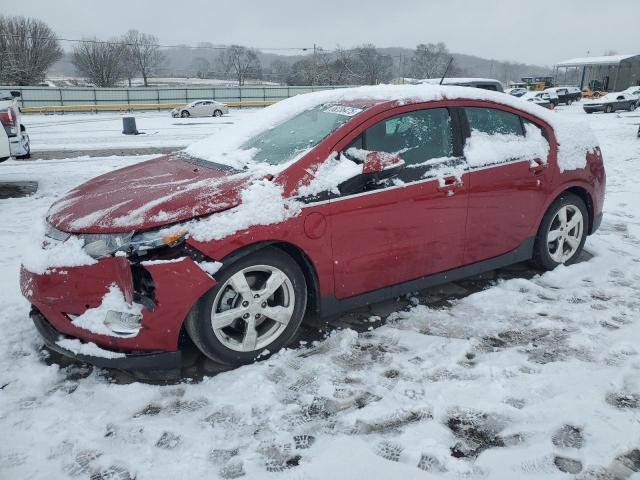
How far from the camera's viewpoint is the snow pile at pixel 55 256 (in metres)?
2.73

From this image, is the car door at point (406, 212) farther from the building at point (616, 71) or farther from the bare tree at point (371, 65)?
the bare tree at point (371, 65)

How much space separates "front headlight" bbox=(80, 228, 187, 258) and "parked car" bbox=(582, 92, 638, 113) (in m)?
32.2

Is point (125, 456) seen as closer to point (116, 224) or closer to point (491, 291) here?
point (116, 224)

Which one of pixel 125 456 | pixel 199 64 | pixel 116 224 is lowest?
pixel 125 456

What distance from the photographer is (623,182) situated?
860 centimetres

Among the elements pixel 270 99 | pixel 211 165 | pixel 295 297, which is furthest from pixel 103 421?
pixel 270 99

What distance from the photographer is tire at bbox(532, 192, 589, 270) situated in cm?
436

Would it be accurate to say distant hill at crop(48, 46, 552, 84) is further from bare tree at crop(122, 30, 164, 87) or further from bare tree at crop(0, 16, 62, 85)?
bare tree at crop(0, 16, 62, 85)

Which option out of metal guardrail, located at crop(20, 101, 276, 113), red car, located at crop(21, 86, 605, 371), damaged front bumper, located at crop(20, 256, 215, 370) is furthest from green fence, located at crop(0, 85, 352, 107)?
damaged front bumper, located at crop(20, 256, 215, 370)

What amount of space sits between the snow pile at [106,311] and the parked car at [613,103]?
3243 cm

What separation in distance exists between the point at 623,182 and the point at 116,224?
8.67 meters

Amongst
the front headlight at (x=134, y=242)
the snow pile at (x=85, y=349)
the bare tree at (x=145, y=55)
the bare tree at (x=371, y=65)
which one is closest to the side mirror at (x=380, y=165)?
the front headlight at (x=134, y=242)

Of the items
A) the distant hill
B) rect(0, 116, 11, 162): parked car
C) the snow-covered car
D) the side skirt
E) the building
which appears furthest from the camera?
the distant hill

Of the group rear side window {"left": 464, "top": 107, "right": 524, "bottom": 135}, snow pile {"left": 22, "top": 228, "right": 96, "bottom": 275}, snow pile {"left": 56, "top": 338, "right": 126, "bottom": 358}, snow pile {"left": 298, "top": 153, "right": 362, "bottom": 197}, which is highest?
rear side window {"left": 464, "top": 107, "right": 524, "bottom": 135}
